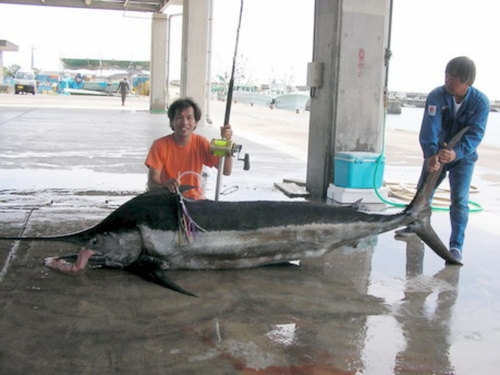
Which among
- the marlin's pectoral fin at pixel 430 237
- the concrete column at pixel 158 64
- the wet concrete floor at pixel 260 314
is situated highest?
the concrete column at pixel 158 64

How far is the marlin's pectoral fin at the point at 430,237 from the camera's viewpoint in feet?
14.3

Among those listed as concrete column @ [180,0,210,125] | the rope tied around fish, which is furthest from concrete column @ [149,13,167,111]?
the rope tied around fish

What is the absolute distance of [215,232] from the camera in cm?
403

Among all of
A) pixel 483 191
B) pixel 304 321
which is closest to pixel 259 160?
pixel 483 191

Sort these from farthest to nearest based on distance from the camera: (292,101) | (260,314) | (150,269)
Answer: (292,101) → (150,269) → (260,314)

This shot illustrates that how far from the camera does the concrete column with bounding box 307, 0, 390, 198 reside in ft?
24.0

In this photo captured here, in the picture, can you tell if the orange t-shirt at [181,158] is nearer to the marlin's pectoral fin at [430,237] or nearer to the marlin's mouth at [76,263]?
the marlin's mouth at [76,263]

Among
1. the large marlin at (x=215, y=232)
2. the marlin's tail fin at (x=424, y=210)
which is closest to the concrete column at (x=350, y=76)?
the marlin's tail fin at (x=424, y=210)

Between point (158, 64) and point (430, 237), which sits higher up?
point (158, 64)

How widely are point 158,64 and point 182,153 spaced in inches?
1010

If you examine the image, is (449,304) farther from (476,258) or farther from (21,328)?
(21,328)

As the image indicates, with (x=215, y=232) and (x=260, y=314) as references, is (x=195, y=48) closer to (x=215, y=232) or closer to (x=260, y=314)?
(x=215, y=232)

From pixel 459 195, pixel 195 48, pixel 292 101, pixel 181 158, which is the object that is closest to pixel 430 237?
pixel 459 195

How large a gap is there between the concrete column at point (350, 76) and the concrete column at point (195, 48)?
13.5m
